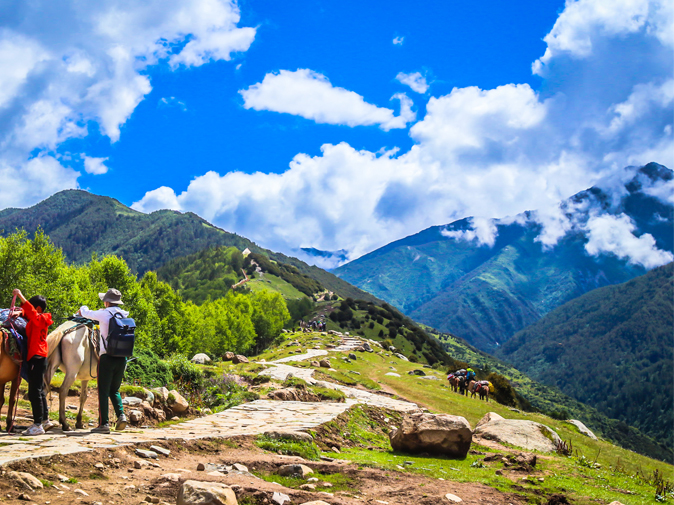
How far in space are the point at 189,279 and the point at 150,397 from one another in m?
182

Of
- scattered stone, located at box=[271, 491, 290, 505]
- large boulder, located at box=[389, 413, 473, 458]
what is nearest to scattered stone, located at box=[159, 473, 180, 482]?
scattered stone, located at box=[271, 491, 290, 505]

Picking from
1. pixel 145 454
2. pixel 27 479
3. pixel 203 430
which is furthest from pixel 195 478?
pixel 203 430

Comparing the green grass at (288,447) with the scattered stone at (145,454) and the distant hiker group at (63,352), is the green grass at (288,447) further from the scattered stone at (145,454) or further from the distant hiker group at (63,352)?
the distant hiker group at (63,352)

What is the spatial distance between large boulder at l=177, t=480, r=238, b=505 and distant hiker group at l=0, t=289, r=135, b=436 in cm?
500

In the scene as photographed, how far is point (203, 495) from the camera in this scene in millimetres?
6051

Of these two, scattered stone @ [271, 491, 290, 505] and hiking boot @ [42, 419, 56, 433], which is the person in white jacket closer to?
hiking boot @ [42, 419, 56, 433]

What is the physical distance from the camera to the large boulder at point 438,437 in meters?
13.6

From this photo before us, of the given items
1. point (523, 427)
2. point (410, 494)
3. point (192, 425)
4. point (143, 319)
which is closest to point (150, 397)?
point (192, 425)

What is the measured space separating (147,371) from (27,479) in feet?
37.9

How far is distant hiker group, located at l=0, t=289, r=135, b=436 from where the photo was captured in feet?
31.7

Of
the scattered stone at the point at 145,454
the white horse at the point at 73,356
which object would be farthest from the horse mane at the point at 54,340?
the scattered stone at the point at 145,454

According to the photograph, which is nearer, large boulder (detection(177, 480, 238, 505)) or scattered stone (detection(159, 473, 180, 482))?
large boulder (detection(177, 480, 238, 505))

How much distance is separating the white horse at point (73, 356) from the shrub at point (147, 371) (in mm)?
5944

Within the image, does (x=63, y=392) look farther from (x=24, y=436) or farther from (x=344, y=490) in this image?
(x=344, y=490)
